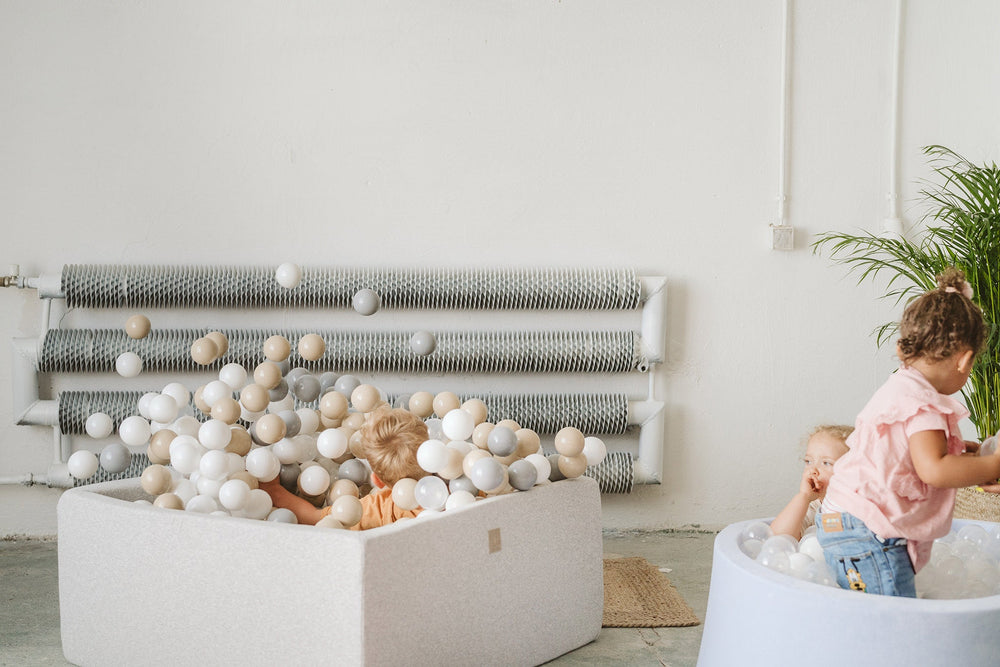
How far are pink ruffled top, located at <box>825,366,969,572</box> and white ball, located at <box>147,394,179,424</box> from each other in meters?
1.55

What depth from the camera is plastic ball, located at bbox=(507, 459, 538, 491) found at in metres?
2.27

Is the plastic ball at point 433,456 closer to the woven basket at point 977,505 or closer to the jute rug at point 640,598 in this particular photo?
the jute rug at point 640,598

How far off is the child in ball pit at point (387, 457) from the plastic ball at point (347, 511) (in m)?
0.05

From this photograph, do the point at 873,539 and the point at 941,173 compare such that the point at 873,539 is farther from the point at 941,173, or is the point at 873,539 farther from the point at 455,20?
the point at 455,20

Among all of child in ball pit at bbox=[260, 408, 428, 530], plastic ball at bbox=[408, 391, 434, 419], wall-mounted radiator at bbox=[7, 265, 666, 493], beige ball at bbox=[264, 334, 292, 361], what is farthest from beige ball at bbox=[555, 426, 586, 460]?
wall-mounted radiator at bbox=[7, 265, 666, 493]

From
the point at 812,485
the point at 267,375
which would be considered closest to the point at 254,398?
the point at 267,375

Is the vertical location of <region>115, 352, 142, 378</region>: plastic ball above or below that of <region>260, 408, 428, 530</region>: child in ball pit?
above

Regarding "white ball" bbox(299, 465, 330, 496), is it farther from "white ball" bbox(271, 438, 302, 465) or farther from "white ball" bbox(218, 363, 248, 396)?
"white ball" bbox(218, 363, 248, 396)

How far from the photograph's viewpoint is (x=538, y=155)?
11.6ft

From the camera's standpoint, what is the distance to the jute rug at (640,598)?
266 cm

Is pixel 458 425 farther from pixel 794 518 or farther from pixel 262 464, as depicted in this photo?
pixel 794 518

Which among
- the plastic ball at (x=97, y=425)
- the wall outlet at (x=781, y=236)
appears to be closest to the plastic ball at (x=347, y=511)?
the plastic ball at (x=97, y=425)

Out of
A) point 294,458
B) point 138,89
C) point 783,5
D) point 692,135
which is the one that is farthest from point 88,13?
point 783,5

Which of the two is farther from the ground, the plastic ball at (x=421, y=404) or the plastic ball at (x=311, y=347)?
the plastic ball at (x=311, y=347)
